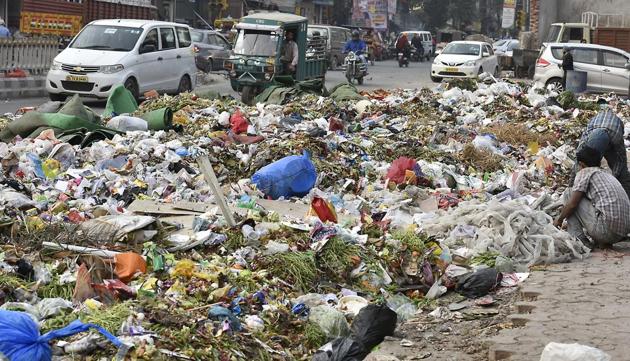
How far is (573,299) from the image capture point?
21.9 feet

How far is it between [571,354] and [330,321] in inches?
68.0

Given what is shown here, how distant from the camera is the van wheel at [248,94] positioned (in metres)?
20.5

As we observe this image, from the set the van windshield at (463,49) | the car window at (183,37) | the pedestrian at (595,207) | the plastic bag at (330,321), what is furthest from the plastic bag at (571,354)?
the van windshield at (463,49)

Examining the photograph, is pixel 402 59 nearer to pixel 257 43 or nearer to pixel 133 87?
pixel 257 43

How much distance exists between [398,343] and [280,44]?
652 inches

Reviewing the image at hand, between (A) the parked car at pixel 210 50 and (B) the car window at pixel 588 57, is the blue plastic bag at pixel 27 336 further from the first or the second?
(A) the parked car at pixel 210 50

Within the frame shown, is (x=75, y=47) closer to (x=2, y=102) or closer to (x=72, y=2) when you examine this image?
(x=2, y=102)

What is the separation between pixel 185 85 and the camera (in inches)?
837

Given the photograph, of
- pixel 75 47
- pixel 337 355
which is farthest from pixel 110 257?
pixel 75 47

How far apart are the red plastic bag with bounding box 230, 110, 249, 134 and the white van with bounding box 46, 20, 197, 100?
19.8 feet

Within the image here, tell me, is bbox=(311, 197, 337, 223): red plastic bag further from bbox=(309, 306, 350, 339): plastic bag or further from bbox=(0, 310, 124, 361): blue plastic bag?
bbox=(0, 310, 124, 361): blue plastic bag

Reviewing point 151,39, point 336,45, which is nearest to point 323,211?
point 151,39

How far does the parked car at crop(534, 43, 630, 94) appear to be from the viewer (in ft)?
80.7

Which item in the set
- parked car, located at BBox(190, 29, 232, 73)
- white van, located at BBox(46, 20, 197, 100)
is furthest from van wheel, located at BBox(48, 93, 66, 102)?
parked car, located at BBox(190, 29, 232, 73)
